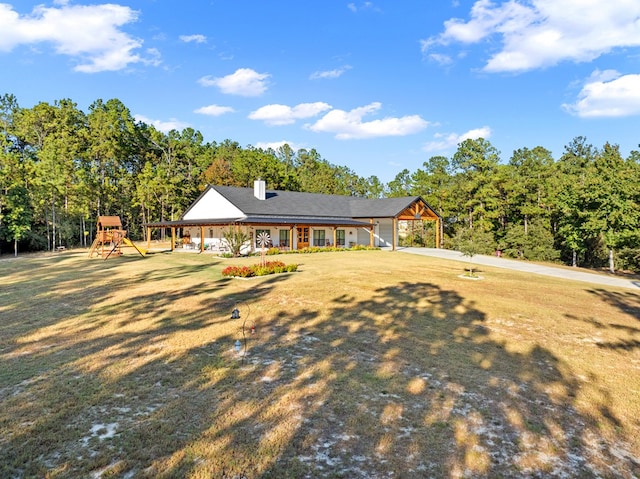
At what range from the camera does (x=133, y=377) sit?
546 cm

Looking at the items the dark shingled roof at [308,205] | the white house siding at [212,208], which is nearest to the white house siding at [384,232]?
the dark shingled roof at [308,205]

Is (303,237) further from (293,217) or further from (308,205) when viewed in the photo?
(308,205)

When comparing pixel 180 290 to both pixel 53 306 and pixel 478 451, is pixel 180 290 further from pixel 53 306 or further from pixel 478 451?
pixel 478 451

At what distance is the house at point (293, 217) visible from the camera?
2814 centimetres

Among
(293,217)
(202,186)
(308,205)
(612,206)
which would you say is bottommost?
(293,217)

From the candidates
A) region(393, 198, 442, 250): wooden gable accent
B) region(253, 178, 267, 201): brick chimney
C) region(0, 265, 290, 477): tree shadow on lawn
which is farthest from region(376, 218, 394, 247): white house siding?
region(0, 265, 290, 477): tree shadow on lawn

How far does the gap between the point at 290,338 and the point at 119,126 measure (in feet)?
156

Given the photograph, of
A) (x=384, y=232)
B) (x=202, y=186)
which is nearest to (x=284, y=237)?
Result: (x=384, y=232)

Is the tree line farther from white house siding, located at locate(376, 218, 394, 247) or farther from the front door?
the front door

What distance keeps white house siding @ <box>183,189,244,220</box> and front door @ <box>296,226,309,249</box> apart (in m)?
5.37

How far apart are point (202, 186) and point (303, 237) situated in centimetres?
2338

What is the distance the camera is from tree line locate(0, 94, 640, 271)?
1123 inches

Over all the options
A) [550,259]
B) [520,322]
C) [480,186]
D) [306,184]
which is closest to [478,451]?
[520,322]

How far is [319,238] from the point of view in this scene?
1268 inches
